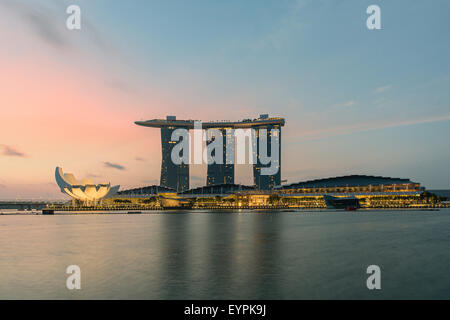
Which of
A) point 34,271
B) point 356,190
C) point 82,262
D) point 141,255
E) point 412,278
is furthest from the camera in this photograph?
point 356,190

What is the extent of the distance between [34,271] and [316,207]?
152 meters

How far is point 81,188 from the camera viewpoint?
170000mm

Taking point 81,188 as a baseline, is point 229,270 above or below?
below

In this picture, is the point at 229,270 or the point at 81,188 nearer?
the point at 229,270

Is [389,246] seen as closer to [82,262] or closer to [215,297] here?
[215,297]

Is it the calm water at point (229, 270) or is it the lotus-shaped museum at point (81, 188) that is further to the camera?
the lotus-shaped museum at point (81, 188)

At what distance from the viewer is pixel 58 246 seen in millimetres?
38781

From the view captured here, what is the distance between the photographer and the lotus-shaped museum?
168 meters

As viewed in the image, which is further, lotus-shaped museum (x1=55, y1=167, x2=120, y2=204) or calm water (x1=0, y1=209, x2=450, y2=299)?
lotus-shaped museum (x1=55, y1=167, x2=120, y2=204)

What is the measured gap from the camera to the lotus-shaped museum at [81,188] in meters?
168

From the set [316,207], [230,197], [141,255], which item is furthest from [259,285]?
[230,197]
